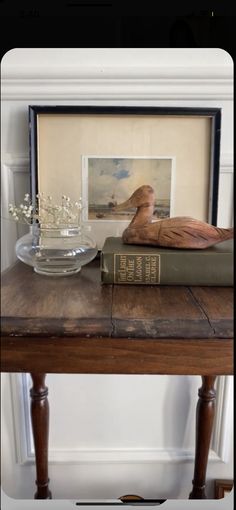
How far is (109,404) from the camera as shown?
2.39 ft

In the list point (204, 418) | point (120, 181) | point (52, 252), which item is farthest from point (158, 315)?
point (204, 418)

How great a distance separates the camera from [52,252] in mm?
478

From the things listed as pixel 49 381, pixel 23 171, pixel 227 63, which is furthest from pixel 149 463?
pixel 227 63

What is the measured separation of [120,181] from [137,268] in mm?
206

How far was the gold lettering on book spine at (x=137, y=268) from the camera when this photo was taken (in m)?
0.42

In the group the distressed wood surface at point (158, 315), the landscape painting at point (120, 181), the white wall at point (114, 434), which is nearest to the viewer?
the distressed wood surface at point (158, 315)

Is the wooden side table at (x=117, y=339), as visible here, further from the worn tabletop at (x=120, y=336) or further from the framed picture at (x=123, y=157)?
the framed picture at (x=123, y=157)

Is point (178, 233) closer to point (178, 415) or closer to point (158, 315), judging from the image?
point (158, 315)

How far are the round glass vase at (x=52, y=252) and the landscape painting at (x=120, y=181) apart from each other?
0.12 m

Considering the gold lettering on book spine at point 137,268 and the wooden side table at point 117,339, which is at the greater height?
the gold lettering on book spine at point 137,268

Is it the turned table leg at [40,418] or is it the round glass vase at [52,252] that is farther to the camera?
the turned table leg at [40,418]

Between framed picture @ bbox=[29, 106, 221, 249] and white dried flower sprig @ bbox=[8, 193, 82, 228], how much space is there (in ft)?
0.05

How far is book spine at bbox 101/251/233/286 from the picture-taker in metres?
0.42

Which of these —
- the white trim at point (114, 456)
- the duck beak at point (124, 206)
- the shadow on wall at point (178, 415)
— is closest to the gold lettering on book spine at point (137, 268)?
the duck beak at point (124, 206)
